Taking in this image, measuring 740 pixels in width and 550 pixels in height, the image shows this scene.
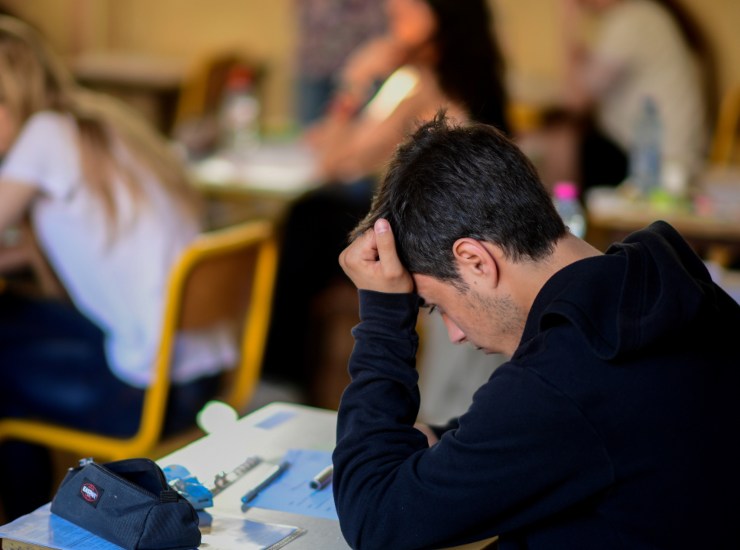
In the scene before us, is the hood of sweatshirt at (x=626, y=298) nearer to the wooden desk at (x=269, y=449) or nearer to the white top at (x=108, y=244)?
the wooden desk at (x=269, y=449)

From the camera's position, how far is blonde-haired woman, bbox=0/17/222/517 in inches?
99.7

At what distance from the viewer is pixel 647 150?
3.91m

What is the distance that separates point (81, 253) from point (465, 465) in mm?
1615

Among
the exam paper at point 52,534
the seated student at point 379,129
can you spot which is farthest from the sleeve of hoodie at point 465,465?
the seated student at point 379,129

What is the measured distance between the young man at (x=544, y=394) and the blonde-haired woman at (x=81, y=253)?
1270 millimetres

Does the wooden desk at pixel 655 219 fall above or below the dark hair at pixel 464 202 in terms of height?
below

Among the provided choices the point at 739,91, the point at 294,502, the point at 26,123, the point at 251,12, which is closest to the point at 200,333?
Answer: the point at 26,123

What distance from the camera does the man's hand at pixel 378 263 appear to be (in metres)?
1.36

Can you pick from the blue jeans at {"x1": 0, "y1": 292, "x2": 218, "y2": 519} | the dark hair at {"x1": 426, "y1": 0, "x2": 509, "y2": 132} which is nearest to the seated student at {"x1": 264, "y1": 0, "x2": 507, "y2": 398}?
the dark hair at {"x1": 426, "y1": 0, "x2": 509, "y2": 132}

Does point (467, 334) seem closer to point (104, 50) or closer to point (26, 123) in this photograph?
point (26, 123)

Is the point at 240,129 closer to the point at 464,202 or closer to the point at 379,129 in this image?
the point at 379,129

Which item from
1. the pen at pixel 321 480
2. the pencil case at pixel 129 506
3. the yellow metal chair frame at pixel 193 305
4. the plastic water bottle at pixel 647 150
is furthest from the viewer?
the plastic water bottle at pixel 647 150

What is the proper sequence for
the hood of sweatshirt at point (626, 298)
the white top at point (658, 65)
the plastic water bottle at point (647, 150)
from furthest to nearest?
the white top at point (658, 65), the plastic water bottle at point (647, 150), the hood of sweatshirt at point (626, 298)

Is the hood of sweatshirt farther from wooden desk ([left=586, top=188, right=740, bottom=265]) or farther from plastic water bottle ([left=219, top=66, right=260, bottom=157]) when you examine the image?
plastic water bottle ([left=219, top=66, right=260, bottom=157])
